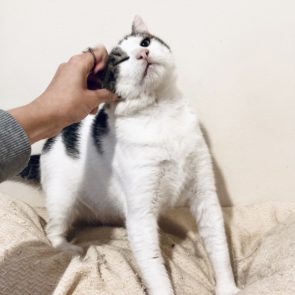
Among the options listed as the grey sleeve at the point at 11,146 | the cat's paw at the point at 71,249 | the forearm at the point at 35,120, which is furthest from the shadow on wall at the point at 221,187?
the grey sleeve at the point at 11,146

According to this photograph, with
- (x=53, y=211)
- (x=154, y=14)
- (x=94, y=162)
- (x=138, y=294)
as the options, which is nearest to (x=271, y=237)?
(x=138, y=294)

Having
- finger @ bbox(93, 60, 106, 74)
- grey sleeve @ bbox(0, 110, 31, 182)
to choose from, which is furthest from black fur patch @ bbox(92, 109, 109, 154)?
grey sleeve @ bbox(0, 110, 31, 182)

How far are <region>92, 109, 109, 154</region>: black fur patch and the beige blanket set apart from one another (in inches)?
14.4

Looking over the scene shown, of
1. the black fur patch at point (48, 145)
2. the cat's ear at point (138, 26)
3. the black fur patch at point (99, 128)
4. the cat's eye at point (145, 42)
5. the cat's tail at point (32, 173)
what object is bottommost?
the cat's tail at point (32, 173)

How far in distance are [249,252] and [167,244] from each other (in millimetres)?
301

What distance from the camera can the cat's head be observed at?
1.39 metres

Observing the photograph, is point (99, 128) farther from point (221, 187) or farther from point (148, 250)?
point (221, 187)

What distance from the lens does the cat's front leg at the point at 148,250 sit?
1.35 m

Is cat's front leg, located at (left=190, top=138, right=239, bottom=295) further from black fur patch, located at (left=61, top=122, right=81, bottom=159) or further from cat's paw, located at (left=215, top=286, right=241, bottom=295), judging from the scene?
black fur patch, located at (left=61, top=122, right=81, bottom=159)

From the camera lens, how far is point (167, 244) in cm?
169

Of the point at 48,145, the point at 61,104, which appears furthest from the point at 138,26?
the point at 48,145

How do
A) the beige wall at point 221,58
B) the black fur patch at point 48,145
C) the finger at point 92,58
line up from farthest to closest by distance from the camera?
1. the black fur patch at point 48,145
2. the beige wall at point 221,58
3. the finger at point 92,58

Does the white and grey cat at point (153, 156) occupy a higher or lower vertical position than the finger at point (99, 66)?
lower

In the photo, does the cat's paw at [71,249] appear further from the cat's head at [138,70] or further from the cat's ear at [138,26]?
the cat's ear at [138,26]
